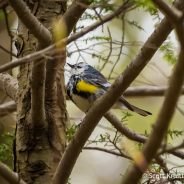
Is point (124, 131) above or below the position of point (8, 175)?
above

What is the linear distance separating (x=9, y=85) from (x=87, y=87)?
26.3 inches

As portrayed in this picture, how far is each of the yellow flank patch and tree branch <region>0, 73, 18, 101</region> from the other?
55 cm

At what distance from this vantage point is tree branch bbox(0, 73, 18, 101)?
10.3 feet

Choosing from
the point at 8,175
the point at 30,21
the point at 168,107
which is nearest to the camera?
the point at 168,107

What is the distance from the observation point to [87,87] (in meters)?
3.66

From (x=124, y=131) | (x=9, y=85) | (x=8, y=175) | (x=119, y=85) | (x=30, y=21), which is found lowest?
(x=8, y=175)

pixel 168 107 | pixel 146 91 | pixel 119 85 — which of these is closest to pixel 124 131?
pixel 146 91

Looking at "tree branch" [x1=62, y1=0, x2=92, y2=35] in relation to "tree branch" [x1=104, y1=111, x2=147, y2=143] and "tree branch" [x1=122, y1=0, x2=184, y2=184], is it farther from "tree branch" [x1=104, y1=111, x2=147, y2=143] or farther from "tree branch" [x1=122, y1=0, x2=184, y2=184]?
"tree branch" [x1=122, y1=0, x2=184, y2=184]

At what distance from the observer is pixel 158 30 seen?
1909mm

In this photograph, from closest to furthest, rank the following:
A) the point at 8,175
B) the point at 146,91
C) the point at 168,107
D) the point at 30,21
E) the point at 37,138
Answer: the point at 168,107, the point at 8,175, the point at 30,21, the point at 37,138, the point at 146,91

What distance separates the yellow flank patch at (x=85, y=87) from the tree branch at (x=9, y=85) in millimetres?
552

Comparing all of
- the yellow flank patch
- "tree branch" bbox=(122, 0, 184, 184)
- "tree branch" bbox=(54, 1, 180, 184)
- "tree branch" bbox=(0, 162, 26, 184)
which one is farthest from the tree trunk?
"tree branch" bbox=(122, 0, 184, 184)

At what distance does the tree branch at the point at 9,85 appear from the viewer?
10.3 ft

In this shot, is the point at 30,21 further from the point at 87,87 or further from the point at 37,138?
the point at 87,87
